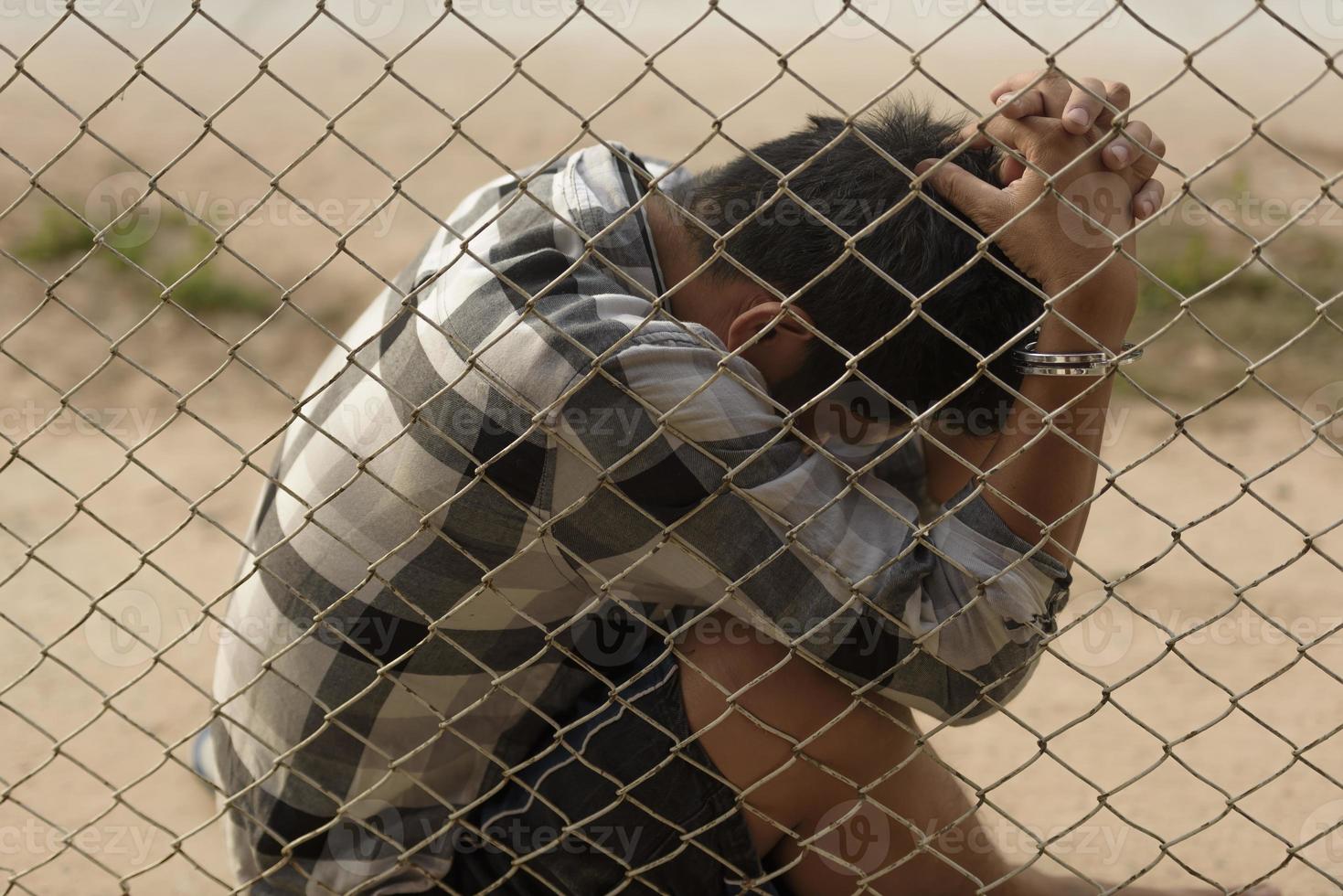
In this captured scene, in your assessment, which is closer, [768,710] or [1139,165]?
[1139,165]

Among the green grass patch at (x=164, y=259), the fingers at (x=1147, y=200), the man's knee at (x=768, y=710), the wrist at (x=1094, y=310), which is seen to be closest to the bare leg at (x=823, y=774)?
the man's knee at (x=768, y=710)

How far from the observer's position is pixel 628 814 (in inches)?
64.8

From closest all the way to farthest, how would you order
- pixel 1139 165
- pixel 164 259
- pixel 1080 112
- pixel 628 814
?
pixel 1080 112 < pixel 1139 165 < pixel 628 814 < pixel 164 259

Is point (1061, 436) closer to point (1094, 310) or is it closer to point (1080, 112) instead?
point (1094, 310)

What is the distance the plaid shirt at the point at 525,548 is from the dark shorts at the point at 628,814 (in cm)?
8

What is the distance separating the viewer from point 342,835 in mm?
1742

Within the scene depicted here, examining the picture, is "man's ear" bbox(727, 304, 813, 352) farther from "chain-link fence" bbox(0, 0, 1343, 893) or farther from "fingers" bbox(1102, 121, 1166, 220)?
"fingers" bbox(1102, 121, 1166, 220)

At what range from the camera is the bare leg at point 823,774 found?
160 cm

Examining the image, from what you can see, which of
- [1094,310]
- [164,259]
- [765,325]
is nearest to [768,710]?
[765,325]

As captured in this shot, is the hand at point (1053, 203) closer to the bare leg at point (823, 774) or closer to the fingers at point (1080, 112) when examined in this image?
the fingers at point (1080, 112)

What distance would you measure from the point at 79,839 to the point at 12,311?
2803 mm

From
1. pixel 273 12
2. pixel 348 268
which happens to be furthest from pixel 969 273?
pixel 273 12

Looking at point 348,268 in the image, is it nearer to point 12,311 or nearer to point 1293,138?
point 12,311

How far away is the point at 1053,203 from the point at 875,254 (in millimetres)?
225
